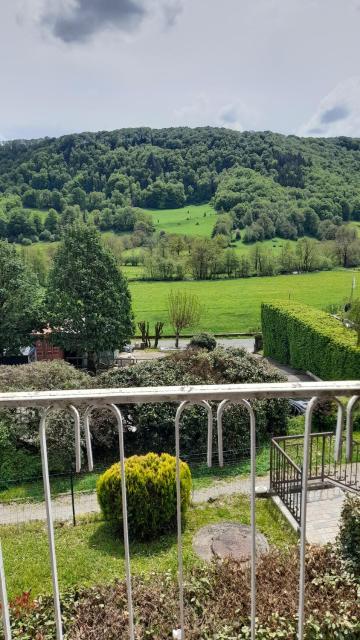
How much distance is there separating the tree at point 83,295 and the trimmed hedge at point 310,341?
815cm

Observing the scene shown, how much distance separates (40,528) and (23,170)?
317 feet

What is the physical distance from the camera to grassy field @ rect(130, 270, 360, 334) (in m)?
37.8

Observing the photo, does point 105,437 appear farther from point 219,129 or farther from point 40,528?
point 219,129

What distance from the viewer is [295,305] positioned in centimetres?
2345

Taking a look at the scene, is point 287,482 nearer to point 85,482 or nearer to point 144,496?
point 144,496

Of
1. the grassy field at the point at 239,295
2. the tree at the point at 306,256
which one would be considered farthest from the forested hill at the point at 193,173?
the grassy field at the point at 239,295

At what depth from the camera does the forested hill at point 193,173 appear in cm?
8444

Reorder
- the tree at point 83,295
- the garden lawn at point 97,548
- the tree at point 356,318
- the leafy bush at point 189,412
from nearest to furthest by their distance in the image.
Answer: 1. the garden lawn at point 97,548
2. the leafy bush at point 189,412
3. the tree at point 356,318
4. the tree at point 83,295

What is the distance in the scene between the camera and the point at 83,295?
64.9ft

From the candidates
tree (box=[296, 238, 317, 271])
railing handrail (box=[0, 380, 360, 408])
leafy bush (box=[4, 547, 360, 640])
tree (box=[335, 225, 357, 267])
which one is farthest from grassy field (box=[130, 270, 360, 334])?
railing handrail (box=[0, 380, 360, 408])

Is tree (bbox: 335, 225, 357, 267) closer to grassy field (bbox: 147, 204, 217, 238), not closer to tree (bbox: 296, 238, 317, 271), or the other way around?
tree (bbox: 296, 238, 317, 271)

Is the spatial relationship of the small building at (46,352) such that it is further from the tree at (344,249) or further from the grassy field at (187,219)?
the grassy field at (187,219)

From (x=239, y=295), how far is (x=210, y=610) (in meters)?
42.1

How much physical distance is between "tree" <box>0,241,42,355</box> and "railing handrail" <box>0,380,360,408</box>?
19.0 meters
